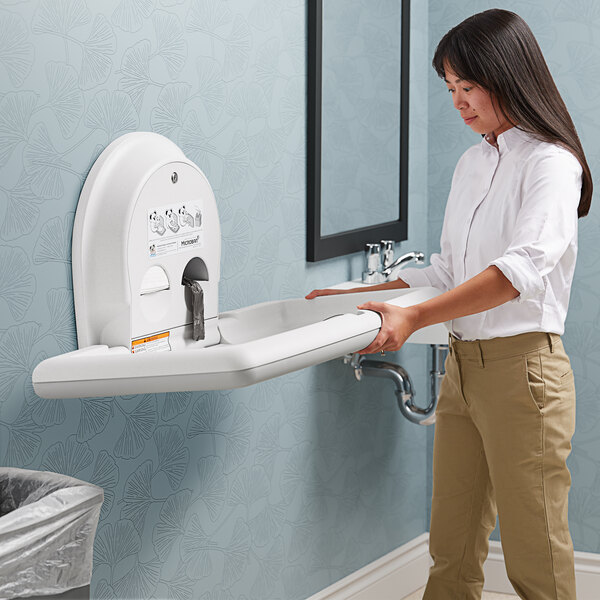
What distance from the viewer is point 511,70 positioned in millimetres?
1630

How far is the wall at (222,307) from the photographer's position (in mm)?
1436

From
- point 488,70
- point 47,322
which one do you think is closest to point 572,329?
point 488,70

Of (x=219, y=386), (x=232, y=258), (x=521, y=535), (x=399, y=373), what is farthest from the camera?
(x=399, y=373)

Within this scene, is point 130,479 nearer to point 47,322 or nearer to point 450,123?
point 47,322

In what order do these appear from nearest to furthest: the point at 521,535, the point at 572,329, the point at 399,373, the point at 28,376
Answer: the point at 28,376 → the point at 521,535 → the point at 399,373 → the point at 572,329

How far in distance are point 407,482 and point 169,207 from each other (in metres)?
1.25

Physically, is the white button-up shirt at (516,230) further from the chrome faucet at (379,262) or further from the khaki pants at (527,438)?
the chrome faucet at (379,262)

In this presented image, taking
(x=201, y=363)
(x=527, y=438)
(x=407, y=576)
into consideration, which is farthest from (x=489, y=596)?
(x=201, y=363)

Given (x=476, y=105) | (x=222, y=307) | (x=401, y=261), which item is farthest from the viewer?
(x=401, y=261)

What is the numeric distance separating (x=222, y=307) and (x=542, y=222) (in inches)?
25.6

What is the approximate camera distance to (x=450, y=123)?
8.11 ft

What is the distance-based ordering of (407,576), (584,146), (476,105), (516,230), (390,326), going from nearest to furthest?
1. (390,326)
2. (516,230)
3. (476,105)
4. (584,146)
5. (407,576)

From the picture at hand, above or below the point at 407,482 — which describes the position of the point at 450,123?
above

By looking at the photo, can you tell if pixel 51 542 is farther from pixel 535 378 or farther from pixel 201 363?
pixel 535 378
